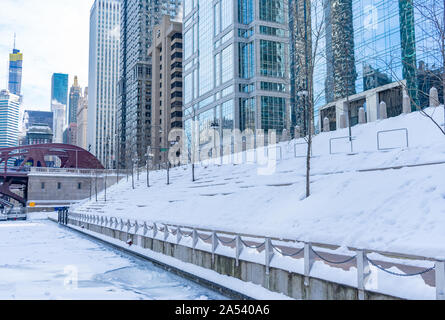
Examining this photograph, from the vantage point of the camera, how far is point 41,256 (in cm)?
2130

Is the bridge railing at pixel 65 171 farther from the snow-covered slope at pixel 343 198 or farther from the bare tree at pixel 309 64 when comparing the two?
the snow-covered slope at pixel 343 198

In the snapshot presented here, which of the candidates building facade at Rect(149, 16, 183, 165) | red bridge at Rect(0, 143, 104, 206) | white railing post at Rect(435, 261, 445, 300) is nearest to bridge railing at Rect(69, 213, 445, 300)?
white railing post at Rect(435, 261, 445, 300)

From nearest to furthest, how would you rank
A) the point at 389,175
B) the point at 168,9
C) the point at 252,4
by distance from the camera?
the point at 389,175 → the point at 252,4 → the point at 168,9

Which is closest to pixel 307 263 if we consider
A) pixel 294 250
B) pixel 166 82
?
pixel 294 250

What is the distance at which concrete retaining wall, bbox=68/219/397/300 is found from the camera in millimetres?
8969

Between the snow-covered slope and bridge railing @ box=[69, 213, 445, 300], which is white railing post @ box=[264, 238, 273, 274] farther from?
the snow-covered slope

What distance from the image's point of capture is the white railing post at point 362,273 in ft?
27.3

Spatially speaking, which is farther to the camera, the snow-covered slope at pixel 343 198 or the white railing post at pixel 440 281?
the snow-covered slope at pixel 343 198

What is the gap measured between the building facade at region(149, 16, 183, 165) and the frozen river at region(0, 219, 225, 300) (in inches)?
3922

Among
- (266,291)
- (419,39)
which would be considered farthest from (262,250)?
(419,39)

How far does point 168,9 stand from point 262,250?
546 feet

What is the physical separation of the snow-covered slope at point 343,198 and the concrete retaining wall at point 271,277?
1.36 metres

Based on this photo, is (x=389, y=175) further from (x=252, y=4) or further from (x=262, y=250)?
(x=252, y=4)

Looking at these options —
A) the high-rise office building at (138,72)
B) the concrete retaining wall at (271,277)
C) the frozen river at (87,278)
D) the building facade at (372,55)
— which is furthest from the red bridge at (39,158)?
the concrete retaining wall at (271,277)
